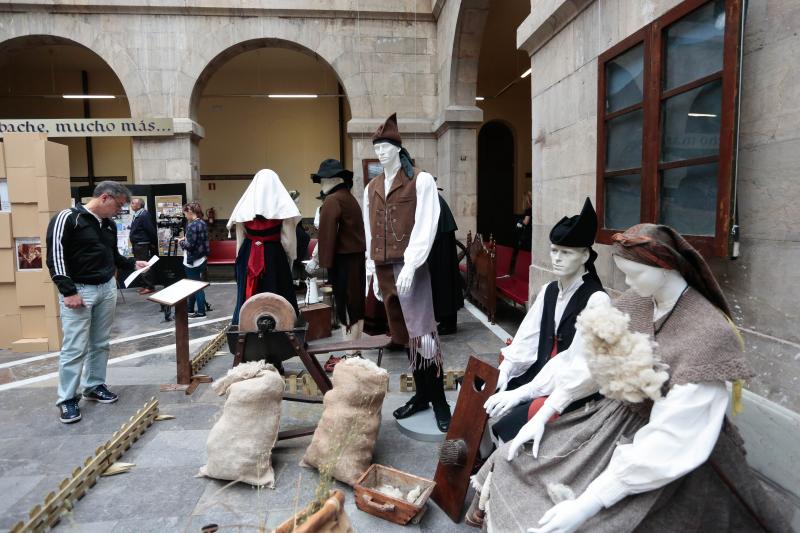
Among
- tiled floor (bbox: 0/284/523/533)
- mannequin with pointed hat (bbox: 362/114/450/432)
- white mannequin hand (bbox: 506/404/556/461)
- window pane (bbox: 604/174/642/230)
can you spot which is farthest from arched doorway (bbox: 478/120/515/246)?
white mannequin hand (bbox: 506/404/556/461)

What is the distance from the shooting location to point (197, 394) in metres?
4.32

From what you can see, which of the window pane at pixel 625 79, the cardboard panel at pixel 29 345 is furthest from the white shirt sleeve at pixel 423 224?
the cardboard panel at pixel 29 345

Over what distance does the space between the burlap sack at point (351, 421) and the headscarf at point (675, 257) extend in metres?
1.67

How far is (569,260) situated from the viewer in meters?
2.31

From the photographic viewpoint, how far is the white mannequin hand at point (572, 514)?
1546 millimetres

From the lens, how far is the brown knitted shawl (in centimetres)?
149

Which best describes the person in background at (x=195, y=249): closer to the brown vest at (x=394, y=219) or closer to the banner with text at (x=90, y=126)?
the banner with text at (x=90, y=126)

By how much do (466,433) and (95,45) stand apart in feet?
36.3

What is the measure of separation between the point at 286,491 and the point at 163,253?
8793 mm

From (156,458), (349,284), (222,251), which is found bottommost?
(156,458)

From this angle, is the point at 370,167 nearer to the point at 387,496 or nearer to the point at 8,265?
the point at 8,265

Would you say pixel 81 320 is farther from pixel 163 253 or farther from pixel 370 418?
pixel 163 253

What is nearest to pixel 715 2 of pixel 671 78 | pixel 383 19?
pixel 671 78

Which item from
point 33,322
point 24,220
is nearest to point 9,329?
point 33,322
